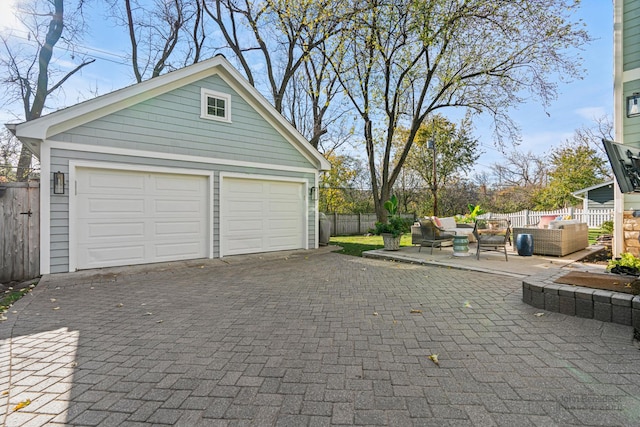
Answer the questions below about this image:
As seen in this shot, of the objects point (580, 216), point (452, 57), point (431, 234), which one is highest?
point (452, 57)

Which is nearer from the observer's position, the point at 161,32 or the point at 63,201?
the point at 63,201

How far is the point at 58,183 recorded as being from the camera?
5.75 m

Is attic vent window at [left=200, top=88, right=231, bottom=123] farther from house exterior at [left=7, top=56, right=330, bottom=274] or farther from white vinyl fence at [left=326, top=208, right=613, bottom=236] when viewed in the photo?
white vinyl fence at [left=326, top=208, right=613, bottom=236]

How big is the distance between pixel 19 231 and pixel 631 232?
1250 centimetres

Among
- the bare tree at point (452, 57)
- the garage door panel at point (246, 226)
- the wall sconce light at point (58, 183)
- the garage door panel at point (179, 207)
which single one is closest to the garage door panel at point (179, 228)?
the garage door panel at point (179, 207)

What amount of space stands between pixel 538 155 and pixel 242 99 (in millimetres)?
27065

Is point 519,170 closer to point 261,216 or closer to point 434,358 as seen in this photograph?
point 261,216

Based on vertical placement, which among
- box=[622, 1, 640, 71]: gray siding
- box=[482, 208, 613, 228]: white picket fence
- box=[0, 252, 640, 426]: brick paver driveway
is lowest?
box=[0, 252, 640, 426]: brick paver driveway

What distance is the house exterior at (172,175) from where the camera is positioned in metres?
5.86

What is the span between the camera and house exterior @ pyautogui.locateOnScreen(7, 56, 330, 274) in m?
5.86

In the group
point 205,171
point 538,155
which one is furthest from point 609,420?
point 538,155

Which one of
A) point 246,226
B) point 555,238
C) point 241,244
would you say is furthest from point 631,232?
point 241,244

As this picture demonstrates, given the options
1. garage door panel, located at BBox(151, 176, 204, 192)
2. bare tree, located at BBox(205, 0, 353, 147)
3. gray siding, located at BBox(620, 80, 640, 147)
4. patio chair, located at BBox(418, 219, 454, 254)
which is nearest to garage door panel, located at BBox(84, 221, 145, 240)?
garage door panel, located at BBox(151, 176, 204, 192)

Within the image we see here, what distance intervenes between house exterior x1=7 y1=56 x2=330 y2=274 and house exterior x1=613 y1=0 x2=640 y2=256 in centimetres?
738
